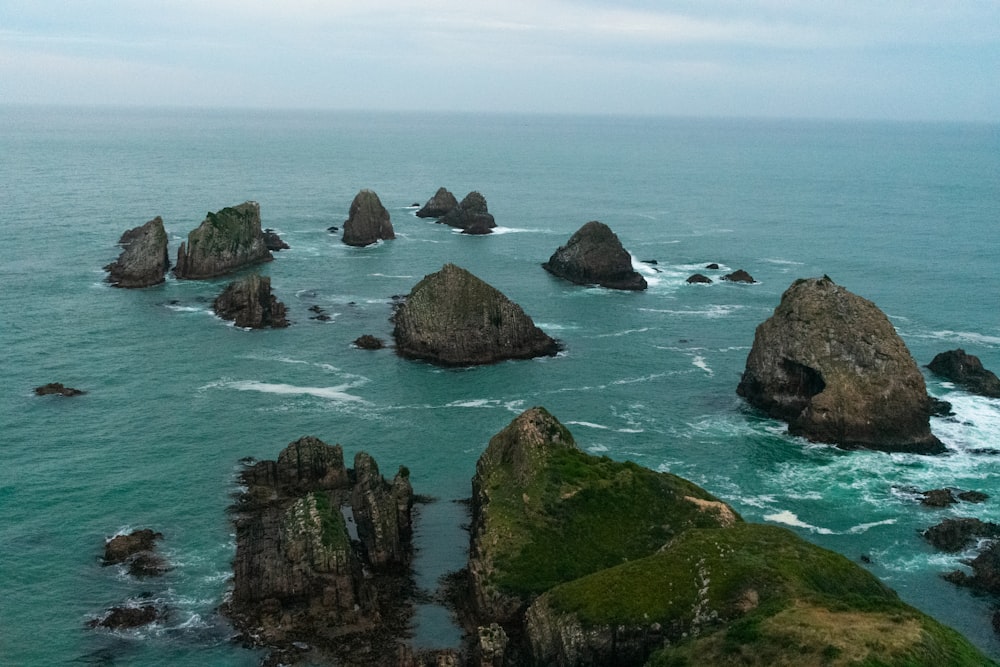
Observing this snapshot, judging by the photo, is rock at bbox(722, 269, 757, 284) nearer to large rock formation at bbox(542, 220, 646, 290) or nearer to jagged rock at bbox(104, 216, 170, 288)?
large rock formation at bbox(542, 220, 646, 290)

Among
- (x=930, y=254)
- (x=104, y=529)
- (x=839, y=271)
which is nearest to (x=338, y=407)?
(x=104, y=529)

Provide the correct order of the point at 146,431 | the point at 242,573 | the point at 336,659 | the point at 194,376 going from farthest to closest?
the point at 194,376 → the point at 146,431 → the point at 242,573 → the point at 336,659

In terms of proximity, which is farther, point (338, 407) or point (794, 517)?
point (338, 407)

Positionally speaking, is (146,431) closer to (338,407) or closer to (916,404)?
(338,407)

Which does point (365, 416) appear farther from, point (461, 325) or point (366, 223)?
point (366, 223)

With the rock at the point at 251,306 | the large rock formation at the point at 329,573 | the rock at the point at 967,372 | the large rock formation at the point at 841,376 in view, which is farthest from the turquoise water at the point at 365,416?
the rock at the point at 967,372

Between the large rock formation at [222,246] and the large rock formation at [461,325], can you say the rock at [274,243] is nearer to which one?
the large rock formation at [222,246]
